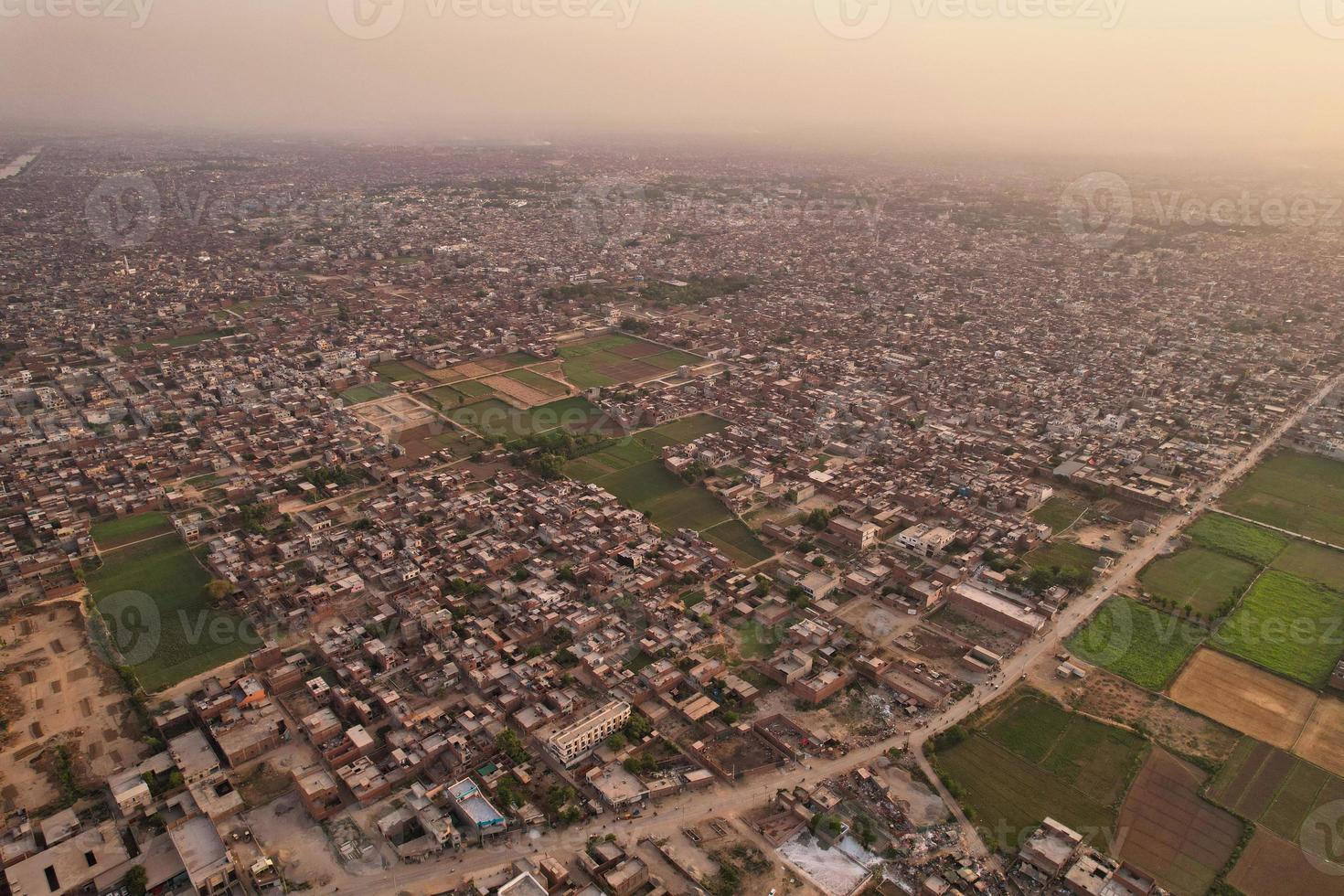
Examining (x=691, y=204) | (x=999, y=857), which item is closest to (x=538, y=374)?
(x=999, y=857)

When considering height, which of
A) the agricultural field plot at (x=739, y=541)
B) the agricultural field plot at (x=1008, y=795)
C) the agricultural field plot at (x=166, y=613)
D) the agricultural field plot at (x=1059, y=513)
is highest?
the agricultural field plot at (x=1059, y=513)

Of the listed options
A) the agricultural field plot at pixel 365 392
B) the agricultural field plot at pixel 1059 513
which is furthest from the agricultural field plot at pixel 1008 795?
the agricultural field plot at pixel 365 392

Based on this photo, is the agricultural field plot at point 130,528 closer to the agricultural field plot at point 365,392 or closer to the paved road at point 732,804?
the agricultural field plot at point 365,392

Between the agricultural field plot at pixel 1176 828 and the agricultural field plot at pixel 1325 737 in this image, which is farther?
the agricultural field plot at pixel 1325 737

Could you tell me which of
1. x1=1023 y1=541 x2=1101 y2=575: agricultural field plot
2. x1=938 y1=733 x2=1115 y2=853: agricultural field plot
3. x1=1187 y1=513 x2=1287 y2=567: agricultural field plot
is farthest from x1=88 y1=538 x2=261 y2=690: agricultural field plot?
x1=1187 y1=513 x2=1287 y2=567: agricultural field plot

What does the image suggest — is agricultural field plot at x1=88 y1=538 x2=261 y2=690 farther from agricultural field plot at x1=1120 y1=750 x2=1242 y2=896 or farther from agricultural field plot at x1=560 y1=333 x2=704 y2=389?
agricultural field plot at x1=1120 y1=750 x2=1242 y2=896
